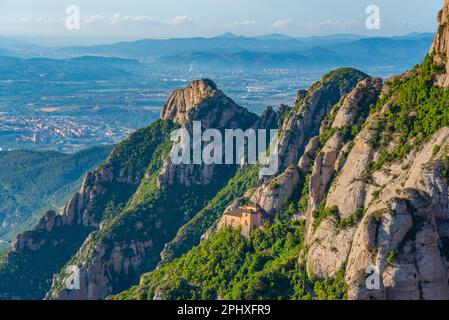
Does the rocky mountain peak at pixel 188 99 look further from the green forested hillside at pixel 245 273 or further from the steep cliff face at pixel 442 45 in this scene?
the steep cliff face at pixel 442 45

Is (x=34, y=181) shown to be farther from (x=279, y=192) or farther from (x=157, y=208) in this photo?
(x=279, y=192)

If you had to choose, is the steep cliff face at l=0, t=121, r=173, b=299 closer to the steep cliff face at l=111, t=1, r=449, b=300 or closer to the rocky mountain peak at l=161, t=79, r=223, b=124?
the rocky mountain peak at l=161, t=79, r=223, b=124

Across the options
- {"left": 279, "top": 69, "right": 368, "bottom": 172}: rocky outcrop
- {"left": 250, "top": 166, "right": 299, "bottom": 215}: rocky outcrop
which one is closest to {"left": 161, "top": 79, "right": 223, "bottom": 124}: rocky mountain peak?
{"left": 279, "top": 69, "right": 368, "bottom": 172}: rocky outcrop

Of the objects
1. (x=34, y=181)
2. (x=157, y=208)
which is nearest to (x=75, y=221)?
(x=157, y=208)

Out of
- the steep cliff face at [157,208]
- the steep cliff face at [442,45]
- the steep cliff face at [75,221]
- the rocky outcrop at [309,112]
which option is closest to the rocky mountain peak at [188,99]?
the steep cliff face at [157,208]

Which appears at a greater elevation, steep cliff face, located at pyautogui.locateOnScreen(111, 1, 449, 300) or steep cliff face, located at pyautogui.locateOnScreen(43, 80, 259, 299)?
steep cliff face, located at pyautogui.locateOnScreen(111, 1, 449, 300)
